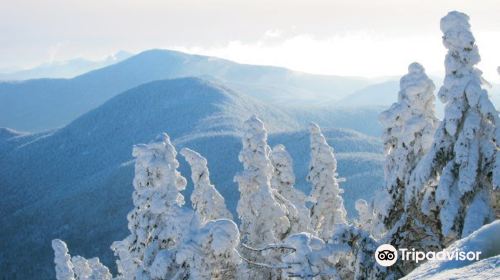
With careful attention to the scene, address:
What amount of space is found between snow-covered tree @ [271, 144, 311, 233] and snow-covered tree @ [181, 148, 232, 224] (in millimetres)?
3653

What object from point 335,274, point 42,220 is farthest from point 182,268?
point 42,220

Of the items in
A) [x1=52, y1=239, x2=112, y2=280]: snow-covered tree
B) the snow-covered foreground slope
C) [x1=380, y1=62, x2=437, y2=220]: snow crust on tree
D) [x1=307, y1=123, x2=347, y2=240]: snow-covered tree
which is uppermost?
[x1=380, y1=62, x2=437, y2=220]: snow crust on tree

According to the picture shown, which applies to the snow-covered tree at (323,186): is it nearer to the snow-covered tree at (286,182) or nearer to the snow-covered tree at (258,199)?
the snow-covered tree at (286,182)

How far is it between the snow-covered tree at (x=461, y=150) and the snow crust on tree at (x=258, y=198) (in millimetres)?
11897

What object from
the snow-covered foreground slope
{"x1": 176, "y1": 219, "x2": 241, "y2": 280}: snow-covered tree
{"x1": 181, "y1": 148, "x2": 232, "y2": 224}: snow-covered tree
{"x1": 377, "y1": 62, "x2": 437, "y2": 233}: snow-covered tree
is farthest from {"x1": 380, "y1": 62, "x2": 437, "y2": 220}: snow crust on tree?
{"x1": 181, "y1": 148, "x2": 232, "y2": 224}: snow-covered tree

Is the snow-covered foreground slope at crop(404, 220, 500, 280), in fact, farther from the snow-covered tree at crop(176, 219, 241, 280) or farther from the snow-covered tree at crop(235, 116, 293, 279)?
the snow-covered tree at crop(235, 116, 293, 279)

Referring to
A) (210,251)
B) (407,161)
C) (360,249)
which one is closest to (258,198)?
(210,251)

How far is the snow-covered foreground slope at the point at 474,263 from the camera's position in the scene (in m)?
7.65

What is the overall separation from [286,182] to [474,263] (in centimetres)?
2229

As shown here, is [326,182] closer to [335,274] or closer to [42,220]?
[335,274]

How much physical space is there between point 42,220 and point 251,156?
182208 mm

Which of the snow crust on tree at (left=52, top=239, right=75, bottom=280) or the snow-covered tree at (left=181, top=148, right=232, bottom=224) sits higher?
the snow-covered tree at (left=181, top=148, right=232, bottom=224)

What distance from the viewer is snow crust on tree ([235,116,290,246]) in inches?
1030

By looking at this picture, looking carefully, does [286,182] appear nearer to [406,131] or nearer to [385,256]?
[406,131]
